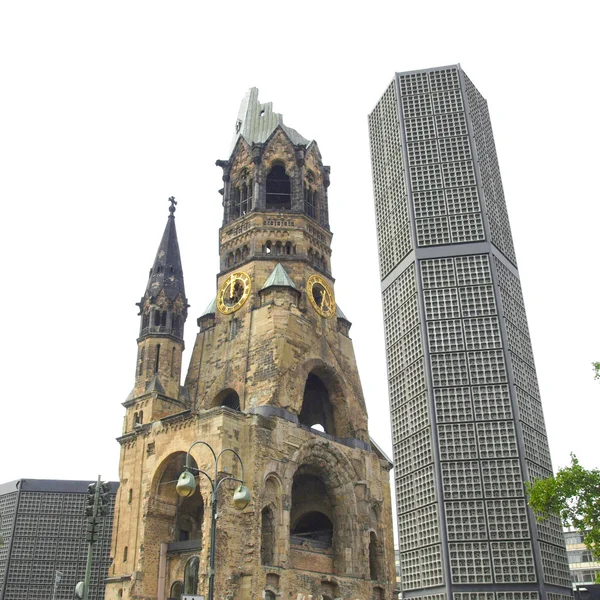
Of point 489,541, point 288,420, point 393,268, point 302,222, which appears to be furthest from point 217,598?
point 302,222

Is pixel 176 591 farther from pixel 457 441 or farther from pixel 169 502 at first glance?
pixel 457 441

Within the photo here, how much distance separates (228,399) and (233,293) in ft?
25.0

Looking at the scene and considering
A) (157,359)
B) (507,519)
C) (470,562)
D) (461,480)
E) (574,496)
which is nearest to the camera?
(574,496)

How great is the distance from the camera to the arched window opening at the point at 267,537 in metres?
38.8

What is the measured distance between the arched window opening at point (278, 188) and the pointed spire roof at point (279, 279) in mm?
8307

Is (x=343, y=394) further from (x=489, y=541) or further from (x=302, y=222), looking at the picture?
(x=489, y=541)

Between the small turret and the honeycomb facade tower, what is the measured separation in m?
16.9

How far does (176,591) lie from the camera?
39969 millimetres

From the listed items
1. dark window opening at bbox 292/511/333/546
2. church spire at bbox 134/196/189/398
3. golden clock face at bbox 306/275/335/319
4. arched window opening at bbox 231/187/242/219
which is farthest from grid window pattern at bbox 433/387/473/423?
arched window opening at bbox 231/187/242/219

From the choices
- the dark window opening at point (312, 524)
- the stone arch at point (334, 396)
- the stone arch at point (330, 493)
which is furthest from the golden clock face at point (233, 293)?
the dark window opening at point (312, 524)

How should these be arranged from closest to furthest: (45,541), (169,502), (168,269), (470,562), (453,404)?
(470,562)
(453,404)
(169,502)
(168,269)
(45,541)

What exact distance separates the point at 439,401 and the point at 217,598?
14968 mm

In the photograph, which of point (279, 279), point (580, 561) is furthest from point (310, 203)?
point (580, 561)

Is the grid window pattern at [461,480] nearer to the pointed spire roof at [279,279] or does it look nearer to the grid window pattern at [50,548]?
the pointed spire roof at [279,279]
